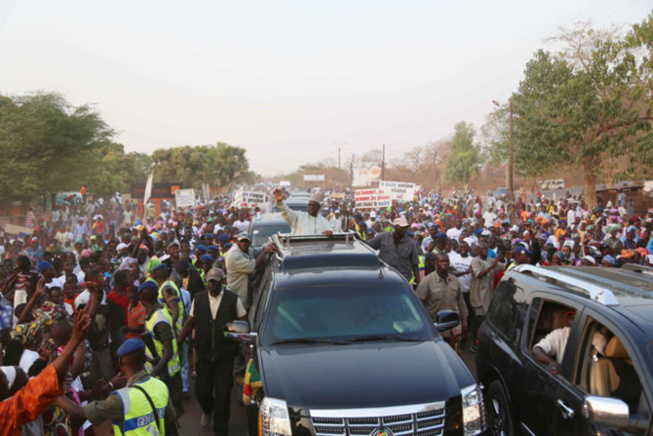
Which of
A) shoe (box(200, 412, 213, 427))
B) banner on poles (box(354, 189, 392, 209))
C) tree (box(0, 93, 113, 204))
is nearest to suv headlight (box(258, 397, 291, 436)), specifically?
shoe (box(200, 412, 213, 427))

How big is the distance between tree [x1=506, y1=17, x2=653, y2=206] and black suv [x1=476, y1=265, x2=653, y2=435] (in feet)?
69.1

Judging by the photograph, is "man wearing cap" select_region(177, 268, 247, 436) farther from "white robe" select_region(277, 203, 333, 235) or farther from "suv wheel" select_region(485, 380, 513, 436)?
"white robe" select_region(277, 203, 333, 235)

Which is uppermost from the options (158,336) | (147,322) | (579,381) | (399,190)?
(399,190)

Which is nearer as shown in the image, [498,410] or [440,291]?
[498,410]

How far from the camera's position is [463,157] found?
252 ft

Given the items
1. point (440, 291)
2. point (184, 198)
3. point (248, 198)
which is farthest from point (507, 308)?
point (184, 198)

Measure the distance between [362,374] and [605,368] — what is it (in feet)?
5.46

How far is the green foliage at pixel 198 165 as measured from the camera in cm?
6525

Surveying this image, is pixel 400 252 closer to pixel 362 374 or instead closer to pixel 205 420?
pixel 205 420

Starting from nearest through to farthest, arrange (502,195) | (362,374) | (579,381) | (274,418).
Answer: (579,381) < (274,418) < (362,374) < (502,195)

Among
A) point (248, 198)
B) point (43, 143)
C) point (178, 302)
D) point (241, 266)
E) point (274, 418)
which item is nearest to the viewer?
point (274, 418)

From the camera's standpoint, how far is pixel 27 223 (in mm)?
24078

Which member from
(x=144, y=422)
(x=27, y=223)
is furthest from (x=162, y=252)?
(x=27, y=223)

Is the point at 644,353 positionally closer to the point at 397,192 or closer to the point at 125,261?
the point at 125,261
